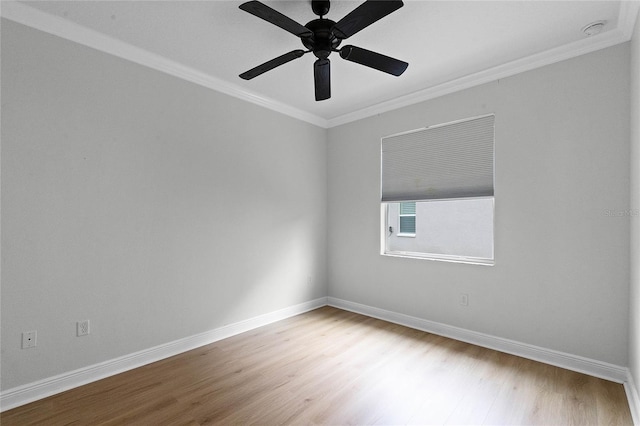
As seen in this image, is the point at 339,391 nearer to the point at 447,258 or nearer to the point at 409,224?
the point at 447,258

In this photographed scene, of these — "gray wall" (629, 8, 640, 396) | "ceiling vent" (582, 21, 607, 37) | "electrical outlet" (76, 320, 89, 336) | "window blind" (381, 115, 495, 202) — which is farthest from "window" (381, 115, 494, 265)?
"electrical outlet" (76, 320, 89, 336)

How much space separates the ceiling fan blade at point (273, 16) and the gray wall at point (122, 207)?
156 cm

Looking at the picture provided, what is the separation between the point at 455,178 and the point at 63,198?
3514 mm

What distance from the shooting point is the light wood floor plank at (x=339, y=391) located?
1.95 metres

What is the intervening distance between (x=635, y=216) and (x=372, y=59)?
213 cm

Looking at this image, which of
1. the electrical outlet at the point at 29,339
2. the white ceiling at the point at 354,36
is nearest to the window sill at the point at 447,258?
the white ceiling at the point at 354,36

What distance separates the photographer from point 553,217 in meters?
2.63

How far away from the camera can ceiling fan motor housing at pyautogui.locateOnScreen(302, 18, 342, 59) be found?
2033 millimetres

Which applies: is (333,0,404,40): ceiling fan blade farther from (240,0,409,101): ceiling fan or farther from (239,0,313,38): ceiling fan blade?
(239,0,313,38): ceiling fan blade

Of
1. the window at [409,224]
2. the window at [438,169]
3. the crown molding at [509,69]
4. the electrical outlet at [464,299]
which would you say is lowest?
the electrical outlet at [464,299]

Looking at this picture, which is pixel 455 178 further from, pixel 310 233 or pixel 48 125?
pixel 48 125

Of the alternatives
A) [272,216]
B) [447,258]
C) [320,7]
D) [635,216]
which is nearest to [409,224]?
[447,258]

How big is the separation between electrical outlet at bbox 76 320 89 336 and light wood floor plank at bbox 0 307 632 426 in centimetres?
39

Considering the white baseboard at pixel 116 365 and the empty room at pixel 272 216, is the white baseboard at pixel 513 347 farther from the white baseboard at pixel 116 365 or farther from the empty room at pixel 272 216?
the white baseboard at pixel 116 365
